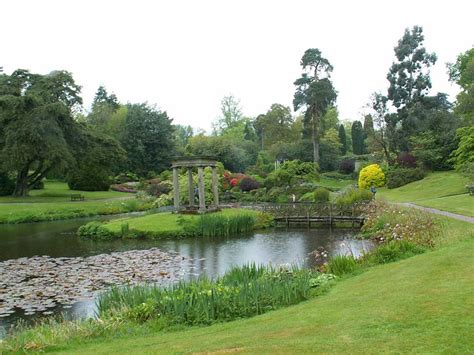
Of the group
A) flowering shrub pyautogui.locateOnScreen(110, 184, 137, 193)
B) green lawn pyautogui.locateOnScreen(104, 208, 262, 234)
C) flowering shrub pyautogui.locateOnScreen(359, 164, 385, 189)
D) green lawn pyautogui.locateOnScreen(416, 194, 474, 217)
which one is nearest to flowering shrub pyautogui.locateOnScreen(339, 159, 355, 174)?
flowering shrub pyautogui.locateOnScreen(359, 164, 385, 189)

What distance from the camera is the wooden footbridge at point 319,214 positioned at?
90.7 ft

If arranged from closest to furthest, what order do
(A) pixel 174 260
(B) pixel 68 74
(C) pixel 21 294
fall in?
(C) pixel 21 294
(A) pixel 174 260
(B) pixel 68 74

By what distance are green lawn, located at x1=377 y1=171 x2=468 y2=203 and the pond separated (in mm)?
11601

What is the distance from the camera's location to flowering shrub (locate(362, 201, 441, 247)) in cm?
1439

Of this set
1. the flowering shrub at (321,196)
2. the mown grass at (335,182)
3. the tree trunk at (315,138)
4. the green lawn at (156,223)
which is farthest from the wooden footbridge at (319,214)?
the tree trunk at (315,138)

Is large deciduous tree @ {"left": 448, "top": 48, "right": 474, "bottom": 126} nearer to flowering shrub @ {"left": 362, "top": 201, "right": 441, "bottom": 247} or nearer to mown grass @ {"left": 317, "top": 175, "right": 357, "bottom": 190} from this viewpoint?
mown grass @ {"left": 317, "top": 175, "right": 357, "bottom": 190}

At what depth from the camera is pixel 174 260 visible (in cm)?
1841

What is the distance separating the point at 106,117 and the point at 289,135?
95.4ft

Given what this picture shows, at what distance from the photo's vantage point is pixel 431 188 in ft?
123

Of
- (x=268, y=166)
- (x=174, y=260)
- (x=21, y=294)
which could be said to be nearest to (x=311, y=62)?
(x=268, y=166)

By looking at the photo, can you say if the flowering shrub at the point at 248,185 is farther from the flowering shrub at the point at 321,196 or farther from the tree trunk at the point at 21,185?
the tree trunk at the point at 21,185

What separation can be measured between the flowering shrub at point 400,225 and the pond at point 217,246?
3.20ft

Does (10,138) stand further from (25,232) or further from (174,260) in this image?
(174,260)

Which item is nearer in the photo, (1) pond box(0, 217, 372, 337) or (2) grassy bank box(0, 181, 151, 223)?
(1) pond box(0, 217, 372, 337)
